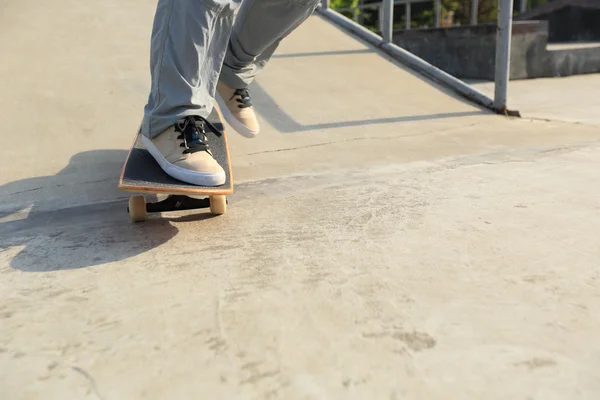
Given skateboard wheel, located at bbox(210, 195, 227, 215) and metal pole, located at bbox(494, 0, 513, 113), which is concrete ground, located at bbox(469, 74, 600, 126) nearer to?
metal pole, located at bbox(494, 0, 513, 113)

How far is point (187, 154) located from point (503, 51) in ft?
7.57

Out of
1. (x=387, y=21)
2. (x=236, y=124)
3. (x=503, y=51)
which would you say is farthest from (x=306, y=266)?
(x=387, y=21)

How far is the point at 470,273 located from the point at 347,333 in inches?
13.3

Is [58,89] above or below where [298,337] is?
above

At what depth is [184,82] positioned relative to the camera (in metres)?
1.46

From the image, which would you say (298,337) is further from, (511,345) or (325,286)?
(511,345)

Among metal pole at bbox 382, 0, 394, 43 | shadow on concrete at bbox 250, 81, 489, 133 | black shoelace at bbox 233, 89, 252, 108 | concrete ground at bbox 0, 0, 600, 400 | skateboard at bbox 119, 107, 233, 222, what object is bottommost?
concrete ground at bbox 0, 0, 600, 400

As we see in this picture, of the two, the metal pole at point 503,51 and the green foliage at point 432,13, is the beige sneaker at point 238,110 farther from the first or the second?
the green foliage at point 432,13

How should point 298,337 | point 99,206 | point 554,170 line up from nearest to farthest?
point 298,337
point 99,206
point 554,170

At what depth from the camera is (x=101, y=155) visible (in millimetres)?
2152

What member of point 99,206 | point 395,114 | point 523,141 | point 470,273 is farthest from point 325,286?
point 395,114

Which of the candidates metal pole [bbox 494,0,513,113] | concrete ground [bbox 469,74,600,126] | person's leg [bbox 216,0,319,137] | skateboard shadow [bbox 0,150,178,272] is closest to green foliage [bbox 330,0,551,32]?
concrete ground [bbox 469,74,600,126]

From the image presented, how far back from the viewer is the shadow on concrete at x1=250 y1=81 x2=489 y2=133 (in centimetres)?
258

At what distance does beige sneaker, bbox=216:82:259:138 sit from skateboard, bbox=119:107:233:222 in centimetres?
31
